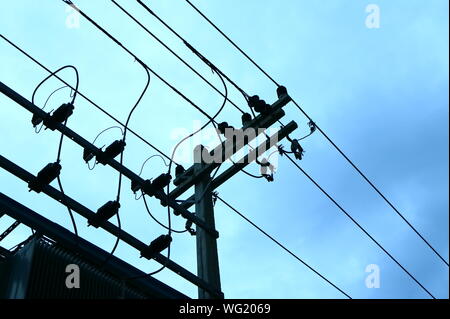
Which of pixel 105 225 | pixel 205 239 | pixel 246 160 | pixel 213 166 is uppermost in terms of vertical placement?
pixel 246 160

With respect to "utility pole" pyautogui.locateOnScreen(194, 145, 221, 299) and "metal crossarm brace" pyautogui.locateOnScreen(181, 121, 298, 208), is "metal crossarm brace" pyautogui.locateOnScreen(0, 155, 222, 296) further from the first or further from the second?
"metal crossarm brace" pyautogui.locateOnScreen(181, 121, 298, 208)

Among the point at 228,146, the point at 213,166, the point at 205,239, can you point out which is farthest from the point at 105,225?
the point at 228,146

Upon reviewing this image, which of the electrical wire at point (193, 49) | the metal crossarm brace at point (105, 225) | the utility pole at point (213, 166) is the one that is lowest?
the metal crossarm brace at point (105, 225)

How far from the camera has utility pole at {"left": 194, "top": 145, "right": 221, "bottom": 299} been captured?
26.0 feet

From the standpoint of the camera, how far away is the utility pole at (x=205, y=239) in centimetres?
792

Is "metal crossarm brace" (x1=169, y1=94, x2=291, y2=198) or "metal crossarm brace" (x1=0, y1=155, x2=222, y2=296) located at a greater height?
"metal crossarm brace" (x1=169, y1=94, x2=291, y2=198)

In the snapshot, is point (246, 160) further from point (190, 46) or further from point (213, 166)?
point (190, 46)

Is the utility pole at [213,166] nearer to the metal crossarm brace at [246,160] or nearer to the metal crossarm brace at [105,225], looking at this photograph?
the metal crossarm brace at [246,160]

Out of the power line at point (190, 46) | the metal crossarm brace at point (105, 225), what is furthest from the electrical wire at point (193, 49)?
the metal crossarm brace at point (105, 225)

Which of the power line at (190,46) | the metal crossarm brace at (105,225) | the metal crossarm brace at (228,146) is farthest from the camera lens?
the metal crossarm brace at (228,146)

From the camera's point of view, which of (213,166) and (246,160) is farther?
(246,160)

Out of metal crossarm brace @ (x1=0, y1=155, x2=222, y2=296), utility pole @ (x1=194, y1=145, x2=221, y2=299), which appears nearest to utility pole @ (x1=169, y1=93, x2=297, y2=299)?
utility pole @ (x1=194, y1=145, x2=221, y2=299)

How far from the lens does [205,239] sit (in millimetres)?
8250
